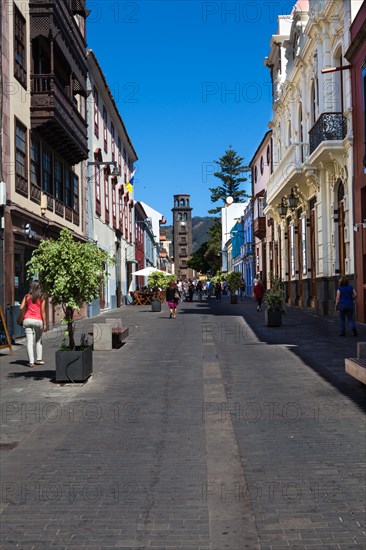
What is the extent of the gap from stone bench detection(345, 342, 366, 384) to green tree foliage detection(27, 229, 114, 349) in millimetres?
4256

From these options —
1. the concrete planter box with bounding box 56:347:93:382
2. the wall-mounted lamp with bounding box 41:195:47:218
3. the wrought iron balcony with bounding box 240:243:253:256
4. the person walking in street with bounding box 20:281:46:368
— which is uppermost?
the wrought iron balcony with bounding box 240:243:253:256

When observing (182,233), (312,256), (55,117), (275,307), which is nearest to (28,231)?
(55,117)

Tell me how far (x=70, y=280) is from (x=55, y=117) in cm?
1014

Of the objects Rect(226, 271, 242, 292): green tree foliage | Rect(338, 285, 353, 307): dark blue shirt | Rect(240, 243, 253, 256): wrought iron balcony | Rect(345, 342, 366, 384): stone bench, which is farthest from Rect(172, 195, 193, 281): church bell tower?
Rect(345, 342, 366, 384): stone bench

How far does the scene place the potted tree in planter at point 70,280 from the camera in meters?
9.66

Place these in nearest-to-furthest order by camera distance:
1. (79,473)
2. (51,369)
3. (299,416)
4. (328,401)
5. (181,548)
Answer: (181,548) < (79,473) < (299,416) < (328,401) < (51,369)

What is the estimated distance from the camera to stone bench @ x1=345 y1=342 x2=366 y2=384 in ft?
26.4

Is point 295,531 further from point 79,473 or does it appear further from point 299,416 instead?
point 299,416

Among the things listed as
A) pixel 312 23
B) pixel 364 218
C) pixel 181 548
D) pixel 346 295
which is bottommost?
pixel 181 548

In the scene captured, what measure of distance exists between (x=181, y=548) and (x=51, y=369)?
7.86 metres

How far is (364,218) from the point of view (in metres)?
18.3

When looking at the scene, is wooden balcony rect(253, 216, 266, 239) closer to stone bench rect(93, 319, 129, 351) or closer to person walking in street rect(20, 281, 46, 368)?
stone bench rect(93, 319, 129, 351)

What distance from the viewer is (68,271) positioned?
9.87 m

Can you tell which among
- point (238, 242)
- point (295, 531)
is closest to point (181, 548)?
point (295, 531)
